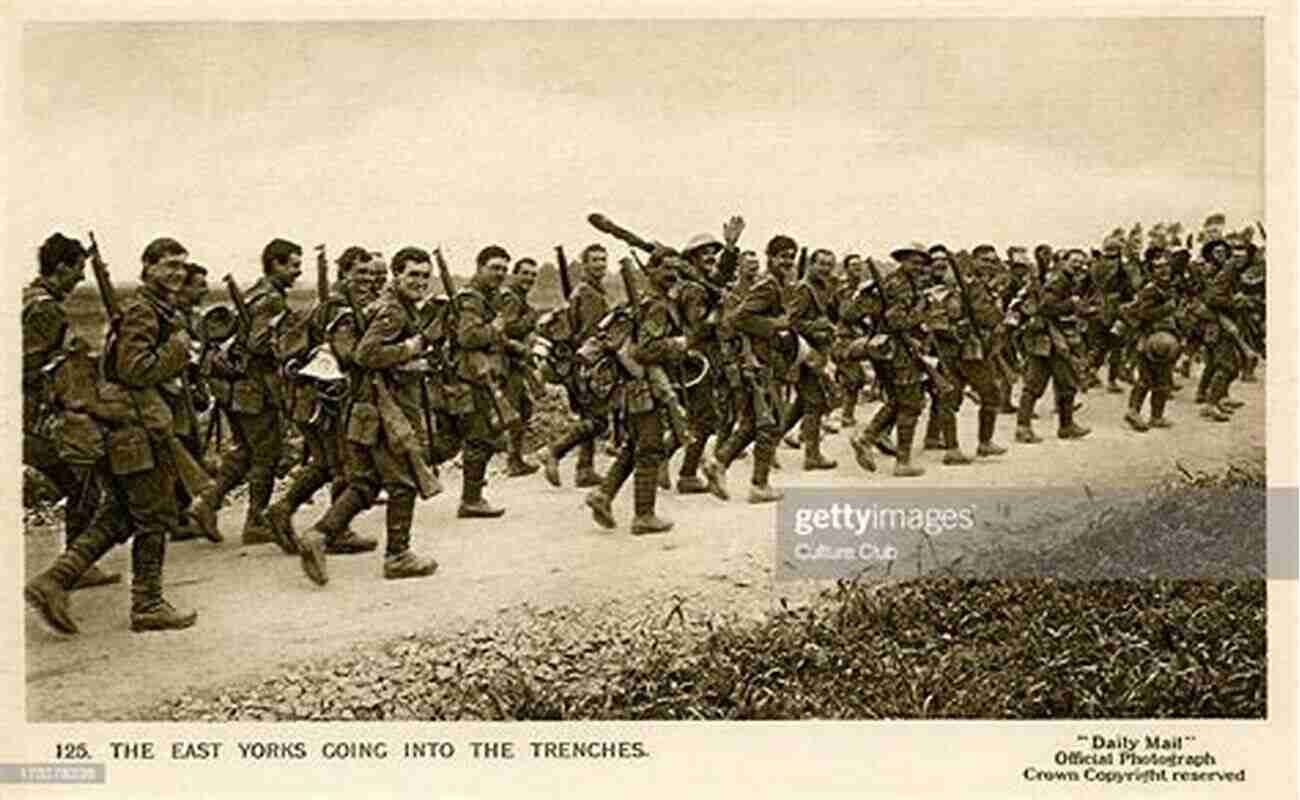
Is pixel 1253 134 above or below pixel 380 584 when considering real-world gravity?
above

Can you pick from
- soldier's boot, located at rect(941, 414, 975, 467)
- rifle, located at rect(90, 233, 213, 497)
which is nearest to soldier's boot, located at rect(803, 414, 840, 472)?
soldier's boot, located at rect(941, 414, 975, 467)

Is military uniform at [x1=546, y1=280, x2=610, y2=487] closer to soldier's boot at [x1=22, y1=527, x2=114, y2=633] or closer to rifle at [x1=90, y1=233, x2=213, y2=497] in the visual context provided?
rifle at [x1=90, y1=233, x2=213, y2=497]

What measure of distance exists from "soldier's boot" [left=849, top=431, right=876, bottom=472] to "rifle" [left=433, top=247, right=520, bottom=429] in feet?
2.64

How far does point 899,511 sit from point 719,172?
912mm

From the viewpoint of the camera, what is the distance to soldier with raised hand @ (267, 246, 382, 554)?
4.98 m

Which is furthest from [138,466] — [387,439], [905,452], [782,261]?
[905,452]

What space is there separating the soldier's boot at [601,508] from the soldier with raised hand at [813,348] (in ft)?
1.52

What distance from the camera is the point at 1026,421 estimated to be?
204 inches

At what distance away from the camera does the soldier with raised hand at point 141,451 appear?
4867mm

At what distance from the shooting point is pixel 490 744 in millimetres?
5043

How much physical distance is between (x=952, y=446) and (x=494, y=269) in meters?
1.18

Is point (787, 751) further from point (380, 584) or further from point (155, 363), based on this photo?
point (155, 363)

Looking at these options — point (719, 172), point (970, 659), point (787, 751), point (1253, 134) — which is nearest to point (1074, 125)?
point (1253, 134)

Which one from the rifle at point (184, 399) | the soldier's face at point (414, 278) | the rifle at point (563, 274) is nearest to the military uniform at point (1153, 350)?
the rifle at point (563, 274)
